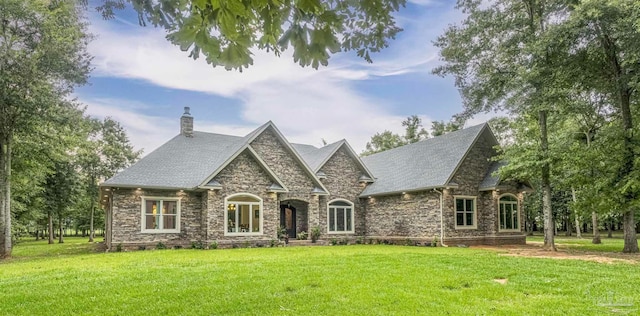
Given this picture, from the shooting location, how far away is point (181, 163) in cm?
1911

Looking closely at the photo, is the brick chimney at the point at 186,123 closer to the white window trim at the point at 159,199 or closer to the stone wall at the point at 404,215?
the white window trim at the point at 159,199

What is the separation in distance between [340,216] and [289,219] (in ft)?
8.87

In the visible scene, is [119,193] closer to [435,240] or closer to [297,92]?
[297,92]

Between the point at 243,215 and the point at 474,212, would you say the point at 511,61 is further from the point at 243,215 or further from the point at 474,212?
the point at 243,215

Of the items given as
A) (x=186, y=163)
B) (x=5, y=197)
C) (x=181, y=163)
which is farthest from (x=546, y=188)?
(x=5, y=197)

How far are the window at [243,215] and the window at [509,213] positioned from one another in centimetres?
1146

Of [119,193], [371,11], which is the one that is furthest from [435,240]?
[371,11]

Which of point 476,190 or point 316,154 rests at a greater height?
point 316,154

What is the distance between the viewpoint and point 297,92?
2194 centimetres

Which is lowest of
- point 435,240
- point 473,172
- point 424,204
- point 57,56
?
point 435,240

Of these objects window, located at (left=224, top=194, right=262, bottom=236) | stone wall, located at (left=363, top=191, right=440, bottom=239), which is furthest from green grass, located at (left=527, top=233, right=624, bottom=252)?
window, located at (left=224, top=194, right=262, bottom=236)

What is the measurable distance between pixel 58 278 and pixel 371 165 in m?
19.4

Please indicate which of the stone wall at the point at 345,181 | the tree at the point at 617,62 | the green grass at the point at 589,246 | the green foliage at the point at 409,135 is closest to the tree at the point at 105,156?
the stone wall at the point at 345,181

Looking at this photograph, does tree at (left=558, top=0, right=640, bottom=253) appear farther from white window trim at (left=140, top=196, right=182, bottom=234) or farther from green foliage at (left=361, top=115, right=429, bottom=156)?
green foliage at (left=361, top=115, right=429, bottom=156)
